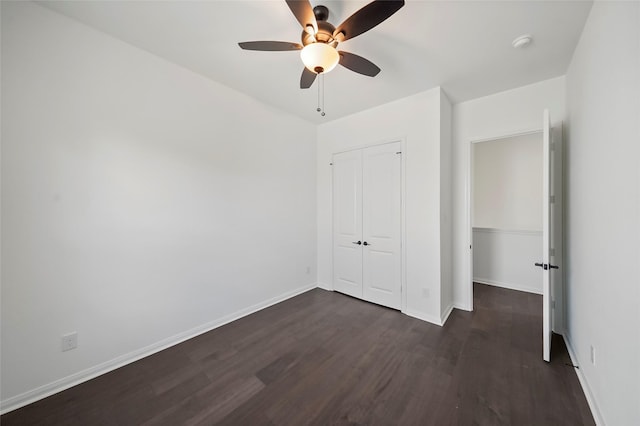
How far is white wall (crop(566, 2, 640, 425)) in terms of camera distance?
1121 millimetres

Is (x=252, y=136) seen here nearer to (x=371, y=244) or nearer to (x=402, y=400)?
(x=371, y=244)

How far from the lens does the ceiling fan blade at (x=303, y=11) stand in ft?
4.33

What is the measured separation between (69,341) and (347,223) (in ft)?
10.3

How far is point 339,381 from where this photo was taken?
1882mm

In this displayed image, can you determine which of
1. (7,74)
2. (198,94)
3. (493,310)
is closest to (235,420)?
(7,74)

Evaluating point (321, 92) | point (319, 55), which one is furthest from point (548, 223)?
point (321, 92)

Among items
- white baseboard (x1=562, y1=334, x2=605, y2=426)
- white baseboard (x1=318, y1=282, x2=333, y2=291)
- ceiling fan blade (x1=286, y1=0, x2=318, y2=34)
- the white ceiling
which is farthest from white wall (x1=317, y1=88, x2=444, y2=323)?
ceiling fan blade (x1=286, y1=0, x2=318, y2=34)

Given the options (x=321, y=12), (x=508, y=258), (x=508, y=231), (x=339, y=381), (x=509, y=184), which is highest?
(x=321, y=12)

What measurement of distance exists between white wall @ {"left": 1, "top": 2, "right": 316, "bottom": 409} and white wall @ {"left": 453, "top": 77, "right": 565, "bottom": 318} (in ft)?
8.99

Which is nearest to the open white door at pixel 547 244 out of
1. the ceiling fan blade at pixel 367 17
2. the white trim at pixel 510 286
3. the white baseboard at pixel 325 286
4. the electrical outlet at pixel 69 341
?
the ceiling fan blade at pixel 367 17

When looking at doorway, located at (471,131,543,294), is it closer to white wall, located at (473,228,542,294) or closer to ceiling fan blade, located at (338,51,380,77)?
white wall, located at (473,228,542,294)

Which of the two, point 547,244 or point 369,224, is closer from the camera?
point 547,244

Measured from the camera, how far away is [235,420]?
154cm

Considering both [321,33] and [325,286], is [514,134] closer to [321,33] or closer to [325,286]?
[321,33]
